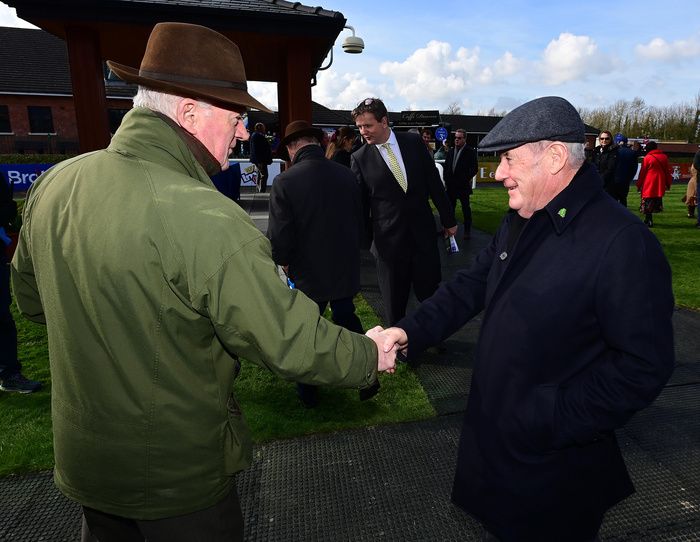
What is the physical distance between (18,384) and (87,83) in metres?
5.20

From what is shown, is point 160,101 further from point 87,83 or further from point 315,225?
point 87,83

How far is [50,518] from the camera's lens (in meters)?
2.60

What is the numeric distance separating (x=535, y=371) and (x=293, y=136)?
2.77 m

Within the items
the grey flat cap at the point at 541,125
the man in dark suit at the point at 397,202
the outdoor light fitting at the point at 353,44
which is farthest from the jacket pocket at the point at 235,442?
the outdoor light fitting at the point at 353,44

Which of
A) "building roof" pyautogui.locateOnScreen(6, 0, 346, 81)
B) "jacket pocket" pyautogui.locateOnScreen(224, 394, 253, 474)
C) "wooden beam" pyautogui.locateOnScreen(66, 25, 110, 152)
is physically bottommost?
"jacket pocket" pyautogui.locateOnScreen(224, 394, 253, 474)

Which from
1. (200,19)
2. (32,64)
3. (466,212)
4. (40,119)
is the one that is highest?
(32,64)

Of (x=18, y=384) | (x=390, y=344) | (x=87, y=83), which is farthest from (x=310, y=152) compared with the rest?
(x=87, y=83)

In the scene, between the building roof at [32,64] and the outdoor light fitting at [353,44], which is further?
the building roof at [32,64]

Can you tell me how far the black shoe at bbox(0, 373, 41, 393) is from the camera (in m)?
3.86

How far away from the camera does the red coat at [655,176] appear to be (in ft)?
37.0

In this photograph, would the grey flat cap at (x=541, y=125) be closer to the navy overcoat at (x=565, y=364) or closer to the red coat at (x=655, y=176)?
the navy overcoat at (x=565, y=364)

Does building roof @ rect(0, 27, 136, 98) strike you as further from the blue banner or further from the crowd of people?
the crowd of people

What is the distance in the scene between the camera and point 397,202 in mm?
4051

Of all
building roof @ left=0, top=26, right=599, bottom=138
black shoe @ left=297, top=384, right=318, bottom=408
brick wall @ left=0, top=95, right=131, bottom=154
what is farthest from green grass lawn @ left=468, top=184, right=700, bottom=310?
brick wall @ left=0, top=95, right=131, bottom=154
